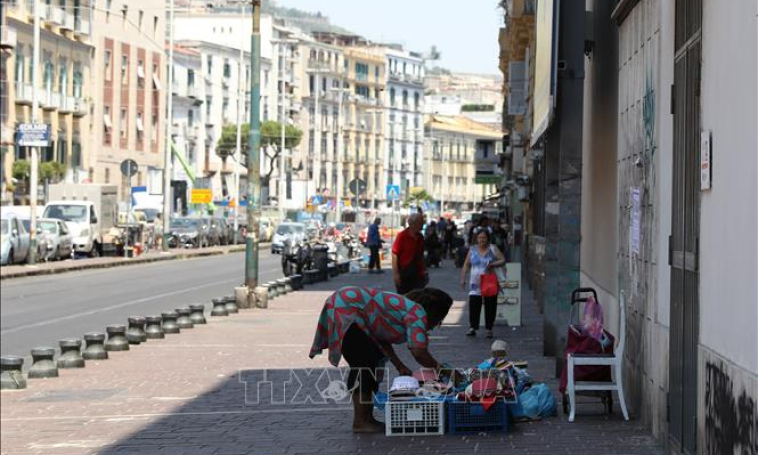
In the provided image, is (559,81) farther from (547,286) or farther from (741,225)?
(741,225)

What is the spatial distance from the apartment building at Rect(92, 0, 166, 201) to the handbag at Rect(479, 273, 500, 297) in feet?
213

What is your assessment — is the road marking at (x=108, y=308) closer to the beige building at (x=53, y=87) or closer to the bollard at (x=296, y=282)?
the bollard at (x=296, y=282)

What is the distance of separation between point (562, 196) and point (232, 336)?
7180 mm

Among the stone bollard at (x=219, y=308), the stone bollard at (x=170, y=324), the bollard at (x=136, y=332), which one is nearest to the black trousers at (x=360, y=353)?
the bollard at (x=136, y=332)

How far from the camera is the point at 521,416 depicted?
1349 centimetres

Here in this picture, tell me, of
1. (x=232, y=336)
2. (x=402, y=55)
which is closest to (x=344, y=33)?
(x=402, y=55)

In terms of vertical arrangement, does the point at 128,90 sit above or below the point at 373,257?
above

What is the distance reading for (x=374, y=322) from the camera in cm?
1210

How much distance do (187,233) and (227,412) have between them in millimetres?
65460

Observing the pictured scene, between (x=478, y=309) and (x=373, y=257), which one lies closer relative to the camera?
(x=478, y=309)

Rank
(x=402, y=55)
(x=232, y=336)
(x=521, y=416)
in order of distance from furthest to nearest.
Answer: (x=402, y=55) < (x=232, y=336) < (x=521, y=416)

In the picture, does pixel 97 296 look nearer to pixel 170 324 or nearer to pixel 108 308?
pixel 108 308

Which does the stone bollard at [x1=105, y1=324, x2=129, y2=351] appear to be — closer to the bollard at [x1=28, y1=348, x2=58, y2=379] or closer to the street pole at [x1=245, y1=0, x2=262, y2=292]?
the bollard at [x1=28, y1=348, x2=58, y2=379]

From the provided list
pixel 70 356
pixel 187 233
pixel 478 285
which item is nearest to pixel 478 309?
pixel 478 285
